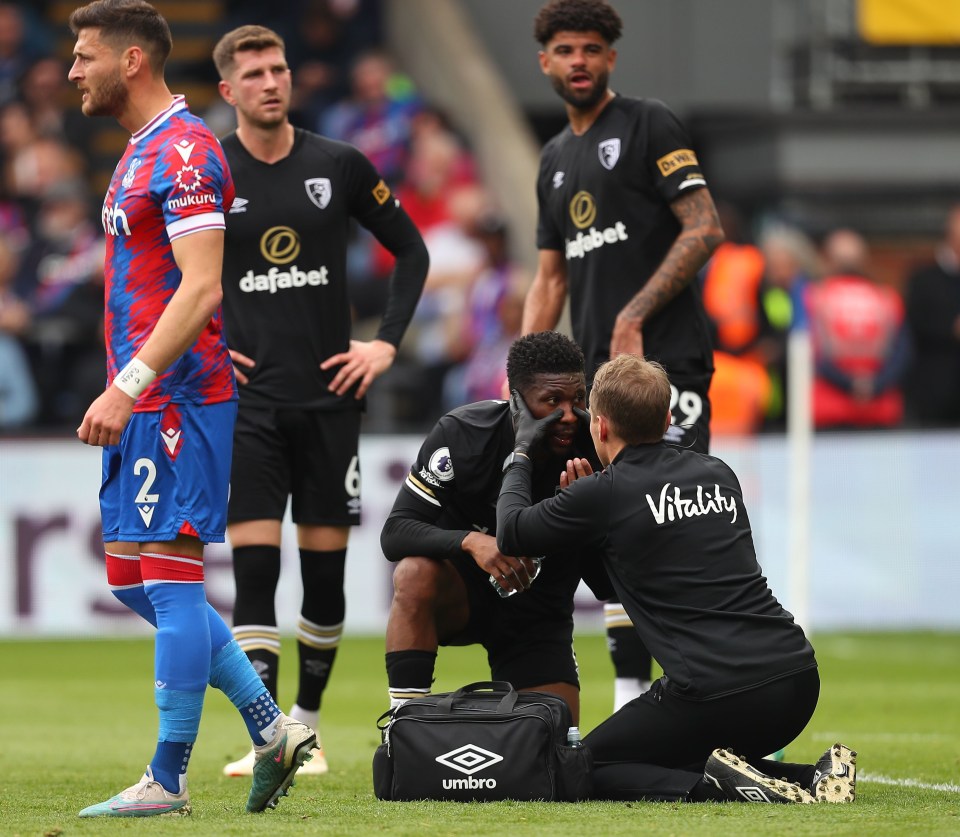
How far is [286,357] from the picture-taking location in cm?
741

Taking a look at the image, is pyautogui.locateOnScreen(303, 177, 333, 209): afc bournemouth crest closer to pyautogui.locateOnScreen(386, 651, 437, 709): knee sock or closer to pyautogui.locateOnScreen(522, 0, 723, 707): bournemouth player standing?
pyautogui.locateOnScreen(522, 0, 723, 707): bournemouth player standing

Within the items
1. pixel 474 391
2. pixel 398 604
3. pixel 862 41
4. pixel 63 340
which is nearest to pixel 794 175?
pixel 862 41

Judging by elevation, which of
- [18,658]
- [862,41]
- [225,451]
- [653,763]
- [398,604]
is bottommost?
[18,658]

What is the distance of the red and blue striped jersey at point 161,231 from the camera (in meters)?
5.59

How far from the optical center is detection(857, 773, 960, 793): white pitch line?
6.34m

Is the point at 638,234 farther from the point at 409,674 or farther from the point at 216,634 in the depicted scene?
the point at 216,634

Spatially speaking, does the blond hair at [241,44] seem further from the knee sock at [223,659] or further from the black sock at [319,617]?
the knee sock at [223,659]

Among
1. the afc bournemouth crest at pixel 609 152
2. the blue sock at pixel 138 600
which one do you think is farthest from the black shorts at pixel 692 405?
the blue sock at pixel 138 600

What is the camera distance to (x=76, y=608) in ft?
44.5

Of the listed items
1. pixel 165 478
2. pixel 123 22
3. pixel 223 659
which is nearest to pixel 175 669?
pixel 223 659

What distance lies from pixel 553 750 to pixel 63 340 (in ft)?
30.7

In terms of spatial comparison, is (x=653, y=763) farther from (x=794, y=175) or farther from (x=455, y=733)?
(x=794, y=175)

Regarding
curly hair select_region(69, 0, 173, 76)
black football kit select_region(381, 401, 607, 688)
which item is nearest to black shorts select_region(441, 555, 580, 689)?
black football kit select_region(381, 401, 607, 688)

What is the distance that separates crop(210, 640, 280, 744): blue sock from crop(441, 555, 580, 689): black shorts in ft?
3.35
